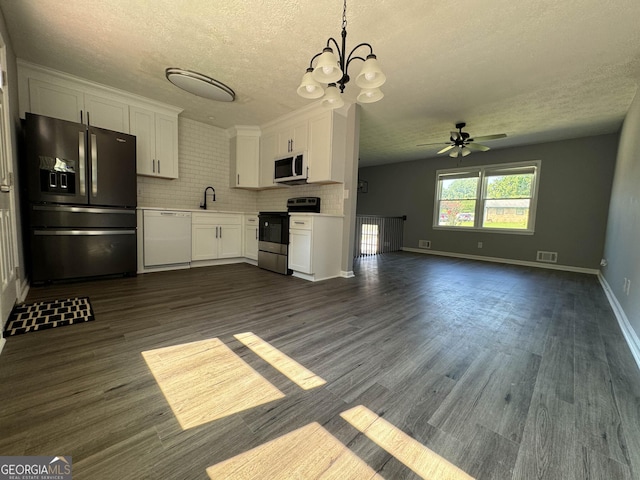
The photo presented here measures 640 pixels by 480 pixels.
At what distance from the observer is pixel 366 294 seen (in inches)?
122

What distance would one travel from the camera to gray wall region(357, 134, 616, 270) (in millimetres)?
4883

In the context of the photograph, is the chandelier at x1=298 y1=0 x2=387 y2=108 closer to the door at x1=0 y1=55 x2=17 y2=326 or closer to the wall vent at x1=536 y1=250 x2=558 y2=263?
the door at x1=0 y1=55 x2=17 y2=326

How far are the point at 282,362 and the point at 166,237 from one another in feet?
10.5

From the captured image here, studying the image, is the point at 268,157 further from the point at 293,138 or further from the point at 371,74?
the point at 371,74

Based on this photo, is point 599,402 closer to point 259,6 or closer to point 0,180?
point 259,6

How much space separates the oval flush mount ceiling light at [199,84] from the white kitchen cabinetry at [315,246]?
5.97ft

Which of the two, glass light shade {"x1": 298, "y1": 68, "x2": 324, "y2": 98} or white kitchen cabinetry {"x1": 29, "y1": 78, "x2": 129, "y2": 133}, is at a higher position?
white kitchen cabinetry {"x1": 29, "y1": 78, "x2": 129, "y2": 133}

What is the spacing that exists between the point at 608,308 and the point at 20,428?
469cm

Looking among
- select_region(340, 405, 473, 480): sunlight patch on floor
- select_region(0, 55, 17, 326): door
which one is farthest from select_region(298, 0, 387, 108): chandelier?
select_region(0, 55, 17, 326): door

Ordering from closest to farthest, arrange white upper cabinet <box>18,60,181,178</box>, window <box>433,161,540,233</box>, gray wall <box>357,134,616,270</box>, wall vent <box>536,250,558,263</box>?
white upper cabinet <box>18,60,181,178</box> < gray wall <box>357,134,616,270</box> < wall vent <box>536,250,558,263</box> < window <box>433,161,540,233</box>

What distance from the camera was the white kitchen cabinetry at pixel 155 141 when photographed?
388 centimetres

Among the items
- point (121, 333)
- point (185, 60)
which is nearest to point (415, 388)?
point (121, 333)

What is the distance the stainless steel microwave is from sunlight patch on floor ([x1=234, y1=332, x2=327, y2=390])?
8.96 feet

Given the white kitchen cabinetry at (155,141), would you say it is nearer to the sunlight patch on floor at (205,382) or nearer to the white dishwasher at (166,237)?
the white dishwasher at (166,237)
